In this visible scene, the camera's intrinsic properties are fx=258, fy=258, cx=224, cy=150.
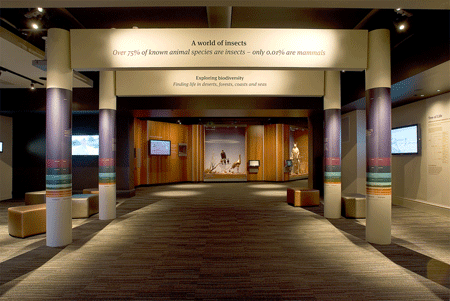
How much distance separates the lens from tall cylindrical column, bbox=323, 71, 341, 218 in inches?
231

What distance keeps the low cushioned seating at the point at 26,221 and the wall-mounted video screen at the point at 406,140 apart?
8.62 metres

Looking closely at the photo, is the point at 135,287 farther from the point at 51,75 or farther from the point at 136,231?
the point at 51,75

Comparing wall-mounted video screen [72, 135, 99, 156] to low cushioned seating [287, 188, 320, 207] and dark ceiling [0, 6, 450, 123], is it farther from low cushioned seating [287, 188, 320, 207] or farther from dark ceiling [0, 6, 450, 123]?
low cushioned seating [287, 188, 320, 207]

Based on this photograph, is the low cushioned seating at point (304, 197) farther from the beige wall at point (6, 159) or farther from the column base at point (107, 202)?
the beige wall at point (6, 159)

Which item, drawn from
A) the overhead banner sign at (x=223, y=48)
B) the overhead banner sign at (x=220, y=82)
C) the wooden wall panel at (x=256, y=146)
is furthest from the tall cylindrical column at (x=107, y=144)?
the wooden wall panel at (x=256, y=146)

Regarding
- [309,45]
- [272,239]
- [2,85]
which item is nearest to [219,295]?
[272,239]

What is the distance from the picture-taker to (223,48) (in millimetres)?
3783

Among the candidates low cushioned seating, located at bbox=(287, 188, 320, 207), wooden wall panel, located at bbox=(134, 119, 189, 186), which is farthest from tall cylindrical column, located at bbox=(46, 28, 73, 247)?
wooden wall panel, located at bbox=(134, 119, 189, 186)

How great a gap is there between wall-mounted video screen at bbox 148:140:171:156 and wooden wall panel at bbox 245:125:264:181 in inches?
193

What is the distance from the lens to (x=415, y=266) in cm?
323

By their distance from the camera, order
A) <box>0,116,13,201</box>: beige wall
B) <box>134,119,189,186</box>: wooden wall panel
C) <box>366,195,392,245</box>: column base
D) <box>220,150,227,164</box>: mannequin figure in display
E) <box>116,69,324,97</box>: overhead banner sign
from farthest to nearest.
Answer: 1. <box>220,150,227,164</box>: mannequin figure in display
2. <box>134,119,189,186</box>: wooden wall panel
3. <box>0,116,13,201</box>: beige wall
4. <box>116,69,324,97</box>: overhead banner sign
5. <box>366,195,392,245</box>: column base

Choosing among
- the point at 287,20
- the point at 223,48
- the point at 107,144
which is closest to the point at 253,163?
the point at 107,144

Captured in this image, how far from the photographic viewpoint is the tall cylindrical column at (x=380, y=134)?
3.99 m

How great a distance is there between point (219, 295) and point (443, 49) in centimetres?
472
